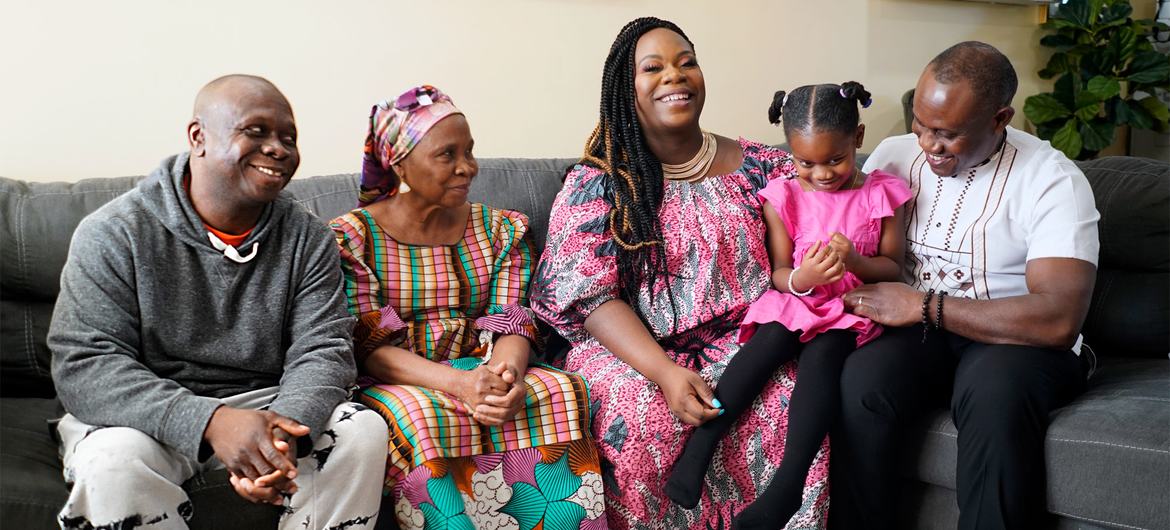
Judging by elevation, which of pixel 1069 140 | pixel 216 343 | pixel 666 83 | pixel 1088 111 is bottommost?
pixel 1069 140

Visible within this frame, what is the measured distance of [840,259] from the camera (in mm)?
2102

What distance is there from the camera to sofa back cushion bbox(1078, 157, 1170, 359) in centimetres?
250

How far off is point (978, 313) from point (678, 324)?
655mm

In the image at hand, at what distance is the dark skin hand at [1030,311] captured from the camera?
6.66ft

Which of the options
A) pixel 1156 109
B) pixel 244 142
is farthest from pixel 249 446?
pixel 1156 109

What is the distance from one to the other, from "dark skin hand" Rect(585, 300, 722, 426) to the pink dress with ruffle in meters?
0.22

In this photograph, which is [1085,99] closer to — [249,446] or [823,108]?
[823,108]

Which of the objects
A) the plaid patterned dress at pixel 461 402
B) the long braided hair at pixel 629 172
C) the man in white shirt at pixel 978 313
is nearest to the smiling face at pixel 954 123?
the man in white shirt at pixel 978 313

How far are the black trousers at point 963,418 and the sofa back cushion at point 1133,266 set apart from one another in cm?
48

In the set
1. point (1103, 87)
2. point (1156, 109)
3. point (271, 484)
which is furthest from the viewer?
point (1156, 109)

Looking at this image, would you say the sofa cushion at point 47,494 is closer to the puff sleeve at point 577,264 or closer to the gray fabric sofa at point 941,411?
the gray fabric sofa at point 941,411

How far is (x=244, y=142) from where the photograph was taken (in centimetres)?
183

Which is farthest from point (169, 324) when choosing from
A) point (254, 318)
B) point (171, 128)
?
point (171, 128)

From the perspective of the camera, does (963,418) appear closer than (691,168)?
Yes
